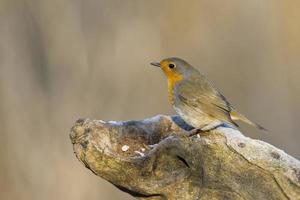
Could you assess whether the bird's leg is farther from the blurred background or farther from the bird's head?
the blurred background

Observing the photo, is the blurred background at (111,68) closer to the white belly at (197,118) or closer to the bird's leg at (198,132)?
the white belly at (197,118)

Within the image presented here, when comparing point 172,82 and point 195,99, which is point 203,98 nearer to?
point 195,99

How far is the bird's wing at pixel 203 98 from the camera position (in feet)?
13.4

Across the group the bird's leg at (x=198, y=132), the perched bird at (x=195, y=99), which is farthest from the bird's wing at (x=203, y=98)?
the bird's leg at (x=198, y=132)

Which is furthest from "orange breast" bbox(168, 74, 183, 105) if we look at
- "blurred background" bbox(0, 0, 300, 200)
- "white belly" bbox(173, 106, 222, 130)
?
"blurred background" bbox(0, 0, 300, 200)

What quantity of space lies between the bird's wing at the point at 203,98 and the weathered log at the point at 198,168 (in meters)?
1.02

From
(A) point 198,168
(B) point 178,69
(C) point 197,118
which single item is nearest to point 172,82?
(B) point 178,69

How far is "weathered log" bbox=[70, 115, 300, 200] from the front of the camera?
2.80m

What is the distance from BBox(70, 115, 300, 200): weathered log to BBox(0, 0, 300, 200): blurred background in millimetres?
2398

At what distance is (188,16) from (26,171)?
1892 mm

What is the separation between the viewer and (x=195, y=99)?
4168 millimetres

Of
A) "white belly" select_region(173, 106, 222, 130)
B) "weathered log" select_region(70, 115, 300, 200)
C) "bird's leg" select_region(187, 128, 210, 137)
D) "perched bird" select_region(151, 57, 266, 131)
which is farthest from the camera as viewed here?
"perched bird" select_region(151, 57, 266, 131)

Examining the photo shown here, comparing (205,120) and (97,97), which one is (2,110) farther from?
(205,120)

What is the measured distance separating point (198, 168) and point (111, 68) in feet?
10.0
